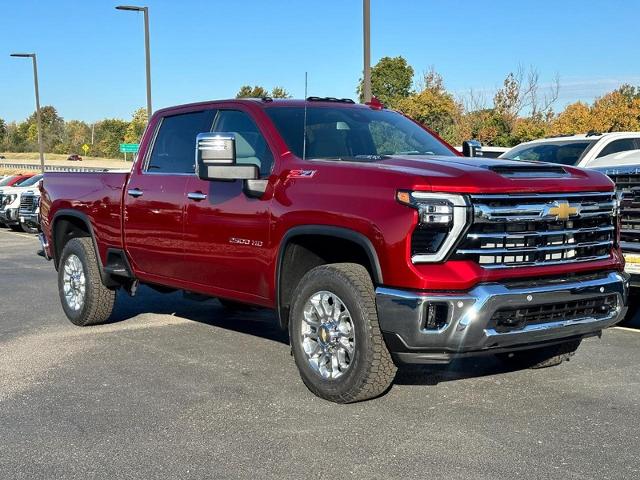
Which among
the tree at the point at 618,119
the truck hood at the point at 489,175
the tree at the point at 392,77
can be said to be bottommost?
the truck hood at the point at 489,175

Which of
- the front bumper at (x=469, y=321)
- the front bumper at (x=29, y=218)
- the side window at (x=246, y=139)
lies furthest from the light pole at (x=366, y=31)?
the front bumper at (x=469, y=321)

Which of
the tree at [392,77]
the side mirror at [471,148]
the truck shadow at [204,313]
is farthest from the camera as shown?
the tree at [392,77]

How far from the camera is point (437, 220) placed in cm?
436

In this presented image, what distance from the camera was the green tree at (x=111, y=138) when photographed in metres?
103

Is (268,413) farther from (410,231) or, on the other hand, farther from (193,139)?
(193,139)

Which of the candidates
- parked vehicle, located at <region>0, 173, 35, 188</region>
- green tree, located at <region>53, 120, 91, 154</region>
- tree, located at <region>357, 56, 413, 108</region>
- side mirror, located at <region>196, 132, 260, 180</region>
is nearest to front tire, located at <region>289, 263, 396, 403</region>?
side mirror, located at <region>196, 132, 260, 180</region>

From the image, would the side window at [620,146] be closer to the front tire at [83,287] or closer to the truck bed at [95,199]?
the truck bed at [95,199]

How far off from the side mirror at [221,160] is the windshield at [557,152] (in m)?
6.14

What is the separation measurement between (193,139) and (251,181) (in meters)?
1.23

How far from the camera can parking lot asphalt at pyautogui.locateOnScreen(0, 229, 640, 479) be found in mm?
3984

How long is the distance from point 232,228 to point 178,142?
1322 mm

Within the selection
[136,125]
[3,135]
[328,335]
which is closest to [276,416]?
[328,335]

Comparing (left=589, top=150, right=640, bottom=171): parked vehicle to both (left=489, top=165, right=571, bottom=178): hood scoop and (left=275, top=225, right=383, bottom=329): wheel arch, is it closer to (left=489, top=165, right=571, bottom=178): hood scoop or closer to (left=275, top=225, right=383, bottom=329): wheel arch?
(left=489, top=165, right=571, bottom=178): hood scoop

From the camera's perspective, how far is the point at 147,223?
657 cm
